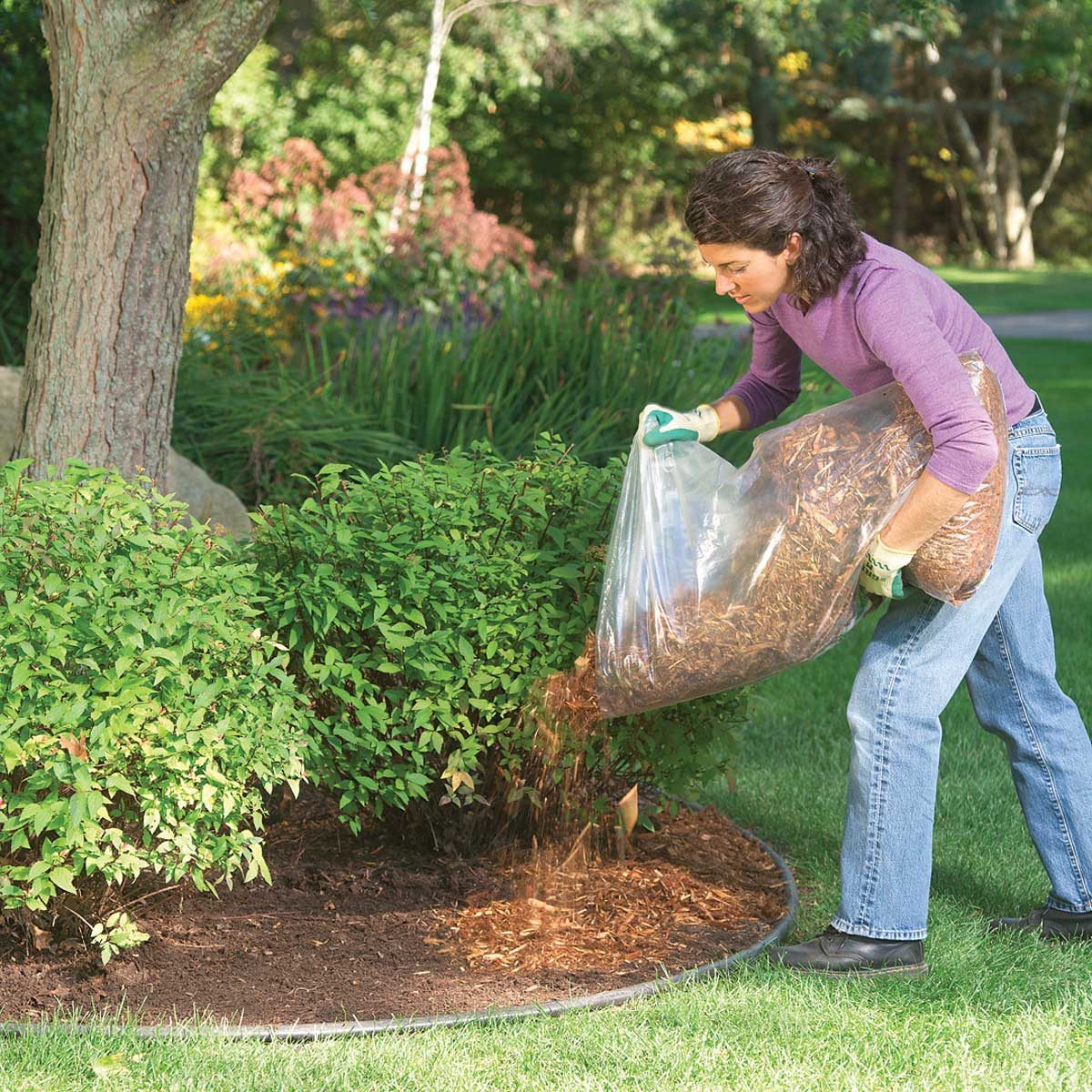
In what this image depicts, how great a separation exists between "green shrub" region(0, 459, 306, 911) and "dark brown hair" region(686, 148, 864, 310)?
1245 millimetres

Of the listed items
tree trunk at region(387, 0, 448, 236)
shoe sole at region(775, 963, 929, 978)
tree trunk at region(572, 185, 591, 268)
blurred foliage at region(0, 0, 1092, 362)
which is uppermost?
blurred foliage at region(0, 0, 1092, 362)

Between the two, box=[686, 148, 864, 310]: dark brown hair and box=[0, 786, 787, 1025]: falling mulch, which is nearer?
box=[686, 148, 864, 310]: dark brown hair

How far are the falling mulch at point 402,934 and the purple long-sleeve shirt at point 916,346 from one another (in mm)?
1329

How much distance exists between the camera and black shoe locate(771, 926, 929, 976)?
3.23 m

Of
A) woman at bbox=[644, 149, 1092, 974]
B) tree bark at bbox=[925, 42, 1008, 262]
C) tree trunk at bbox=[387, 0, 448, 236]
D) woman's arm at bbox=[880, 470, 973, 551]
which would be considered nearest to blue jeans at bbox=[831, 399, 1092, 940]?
woman at bbox=[644, 149, 1092, 974]

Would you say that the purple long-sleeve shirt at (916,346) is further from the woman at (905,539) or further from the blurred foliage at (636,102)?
the blurred foliage at (636,102)

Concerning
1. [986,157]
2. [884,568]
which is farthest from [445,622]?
[986,157]

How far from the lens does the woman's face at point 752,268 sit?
295 centimetres

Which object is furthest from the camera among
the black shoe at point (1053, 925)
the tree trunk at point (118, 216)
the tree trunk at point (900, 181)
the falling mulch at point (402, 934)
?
the tree trunk at point (900, 181)

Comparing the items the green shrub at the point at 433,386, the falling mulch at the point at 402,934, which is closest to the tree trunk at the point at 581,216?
the green shrub at the point at 433,386

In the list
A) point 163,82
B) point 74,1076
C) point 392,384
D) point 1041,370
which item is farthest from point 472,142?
point 74,1076

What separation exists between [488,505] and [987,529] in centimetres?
118

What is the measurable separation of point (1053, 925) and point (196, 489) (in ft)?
10.7

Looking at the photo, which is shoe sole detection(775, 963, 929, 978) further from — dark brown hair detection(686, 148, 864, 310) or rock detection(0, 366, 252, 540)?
rock detection(0, 366, 252, 540)
